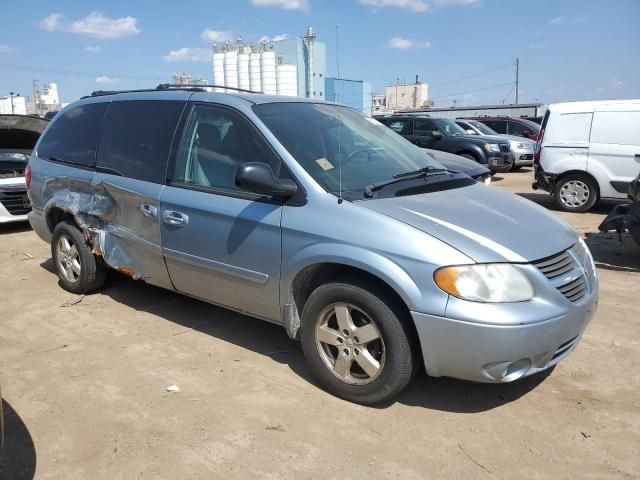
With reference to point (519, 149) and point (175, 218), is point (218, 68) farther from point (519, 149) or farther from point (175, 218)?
point (175, 218)

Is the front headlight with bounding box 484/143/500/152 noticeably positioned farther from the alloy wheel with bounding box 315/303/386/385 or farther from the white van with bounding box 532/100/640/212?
the alloy wheel with bounding box 315/303/386/385

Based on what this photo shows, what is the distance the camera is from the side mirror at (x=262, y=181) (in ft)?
10.3

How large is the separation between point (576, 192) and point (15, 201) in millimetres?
9333

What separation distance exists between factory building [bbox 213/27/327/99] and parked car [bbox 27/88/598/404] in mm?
33216

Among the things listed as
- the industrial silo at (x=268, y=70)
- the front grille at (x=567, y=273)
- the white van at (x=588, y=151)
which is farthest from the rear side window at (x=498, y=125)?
the industrial silo at (x=268, y=70)

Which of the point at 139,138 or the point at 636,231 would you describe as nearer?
the point at 139,138

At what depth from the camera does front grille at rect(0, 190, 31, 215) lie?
7.98 metres

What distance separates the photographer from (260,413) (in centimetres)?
313

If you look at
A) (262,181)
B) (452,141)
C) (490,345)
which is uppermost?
(452,141)

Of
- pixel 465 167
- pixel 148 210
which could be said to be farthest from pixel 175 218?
pixel 465 167

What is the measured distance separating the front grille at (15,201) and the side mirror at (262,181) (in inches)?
244

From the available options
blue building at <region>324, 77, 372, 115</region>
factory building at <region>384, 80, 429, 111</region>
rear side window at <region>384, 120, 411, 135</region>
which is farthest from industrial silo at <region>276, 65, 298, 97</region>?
factory building at <region>384, 80, 429, 111</region>

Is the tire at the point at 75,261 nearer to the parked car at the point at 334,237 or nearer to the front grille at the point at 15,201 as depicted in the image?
the parked car at the point at 334,237

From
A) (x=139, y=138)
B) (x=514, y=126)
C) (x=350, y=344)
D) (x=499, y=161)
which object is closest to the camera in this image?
(x=350, y=344)
